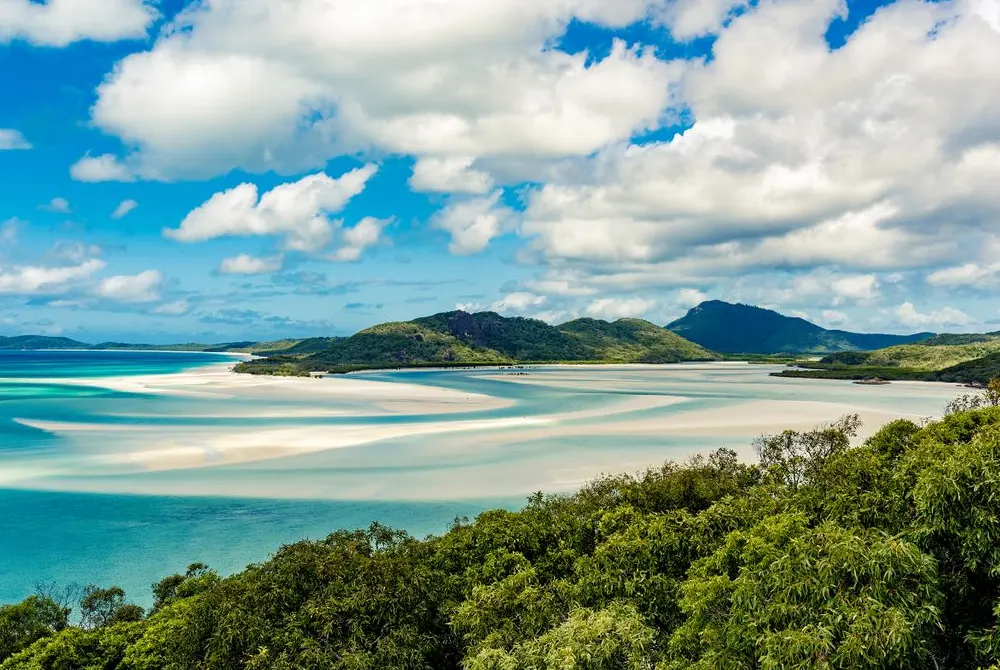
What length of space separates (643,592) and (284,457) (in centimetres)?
5000

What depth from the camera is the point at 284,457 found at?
59.9m

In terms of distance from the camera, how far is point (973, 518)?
12.4 metres

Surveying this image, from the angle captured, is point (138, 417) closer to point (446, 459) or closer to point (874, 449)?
point (446, 459)

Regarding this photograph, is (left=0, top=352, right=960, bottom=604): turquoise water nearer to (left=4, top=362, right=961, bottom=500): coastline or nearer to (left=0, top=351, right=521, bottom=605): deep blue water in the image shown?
(left=0, top=351, right=521, bottom=605): deep blue water

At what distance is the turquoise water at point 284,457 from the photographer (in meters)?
36.5

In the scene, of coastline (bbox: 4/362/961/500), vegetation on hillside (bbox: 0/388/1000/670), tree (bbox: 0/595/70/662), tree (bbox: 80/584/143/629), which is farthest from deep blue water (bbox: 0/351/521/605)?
vegetation on hillside (bbox: 0/388/1000/670)

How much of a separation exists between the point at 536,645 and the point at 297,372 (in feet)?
621

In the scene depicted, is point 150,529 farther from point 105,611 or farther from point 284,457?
point 284,457

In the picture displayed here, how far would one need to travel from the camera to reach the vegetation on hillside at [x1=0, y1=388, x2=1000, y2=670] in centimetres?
1202

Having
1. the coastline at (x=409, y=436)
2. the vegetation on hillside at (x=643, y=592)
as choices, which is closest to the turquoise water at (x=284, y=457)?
the coastline at (x=409, y=436)

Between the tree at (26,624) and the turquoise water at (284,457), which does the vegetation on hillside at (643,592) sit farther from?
the turquoise water at (284,457)

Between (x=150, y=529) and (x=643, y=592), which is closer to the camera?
(x=643, y=592)

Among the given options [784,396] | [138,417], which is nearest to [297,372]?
[138,417]

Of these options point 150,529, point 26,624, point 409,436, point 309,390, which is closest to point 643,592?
point 26,624
